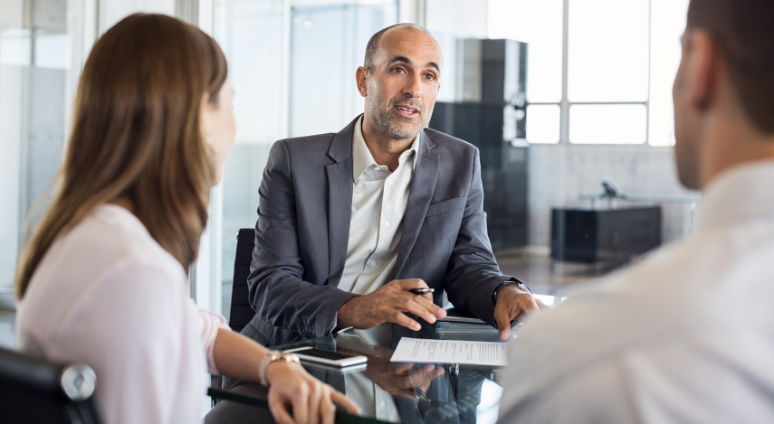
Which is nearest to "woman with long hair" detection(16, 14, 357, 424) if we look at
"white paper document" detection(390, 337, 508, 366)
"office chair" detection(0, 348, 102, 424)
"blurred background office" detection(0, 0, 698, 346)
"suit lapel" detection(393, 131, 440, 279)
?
"office chair" detection(0, 348, 102, 424)

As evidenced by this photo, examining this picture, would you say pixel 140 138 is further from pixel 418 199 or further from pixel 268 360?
pixel 418 199

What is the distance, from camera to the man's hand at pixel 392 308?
63.0 inches

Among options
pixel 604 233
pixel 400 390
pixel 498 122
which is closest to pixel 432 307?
pixel 400 390

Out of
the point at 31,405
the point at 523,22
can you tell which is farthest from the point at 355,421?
the point at 523,22

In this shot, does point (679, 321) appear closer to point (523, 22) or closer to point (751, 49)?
point (751, 49)

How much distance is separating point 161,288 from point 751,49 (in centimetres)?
75

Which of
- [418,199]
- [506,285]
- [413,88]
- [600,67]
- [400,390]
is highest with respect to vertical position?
[600,67]

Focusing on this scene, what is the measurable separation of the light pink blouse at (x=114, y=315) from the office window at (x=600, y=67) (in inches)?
128

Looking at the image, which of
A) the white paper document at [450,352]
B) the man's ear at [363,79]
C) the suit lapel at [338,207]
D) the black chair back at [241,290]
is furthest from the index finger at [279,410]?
the man's ear at [363,79]

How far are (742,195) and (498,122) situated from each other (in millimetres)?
3537

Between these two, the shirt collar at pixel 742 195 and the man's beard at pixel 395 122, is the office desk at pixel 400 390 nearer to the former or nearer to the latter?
the shirt collar at pixel 742 195

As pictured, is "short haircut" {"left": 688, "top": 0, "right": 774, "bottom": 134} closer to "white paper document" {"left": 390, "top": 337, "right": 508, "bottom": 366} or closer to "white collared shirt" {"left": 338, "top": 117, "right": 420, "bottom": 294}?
"white paper document" {"left": 390, "top": 337, "right": 508, "bottom": 366}

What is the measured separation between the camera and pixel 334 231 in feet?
6.91

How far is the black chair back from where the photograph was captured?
223 centimetres
